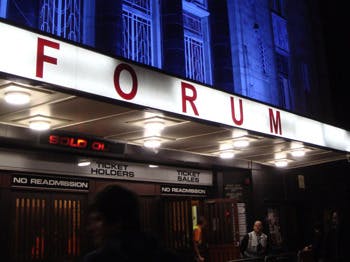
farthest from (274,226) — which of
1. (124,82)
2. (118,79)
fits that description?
(118,79)

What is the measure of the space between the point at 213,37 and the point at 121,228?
41.4 feet

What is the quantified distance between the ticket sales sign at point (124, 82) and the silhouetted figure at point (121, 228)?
3.01 metres

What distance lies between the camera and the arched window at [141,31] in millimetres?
11836

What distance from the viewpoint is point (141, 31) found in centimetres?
1232

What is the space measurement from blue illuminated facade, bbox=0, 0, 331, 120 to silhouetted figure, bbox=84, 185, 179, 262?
7.32m

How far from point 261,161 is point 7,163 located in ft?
25.1

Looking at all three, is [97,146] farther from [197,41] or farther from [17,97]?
[197,41]

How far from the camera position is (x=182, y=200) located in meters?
11.1

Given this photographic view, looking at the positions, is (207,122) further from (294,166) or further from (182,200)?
(294,166)

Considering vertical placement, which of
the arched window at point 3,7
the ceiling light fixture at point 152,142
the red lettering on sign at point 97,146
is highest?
the arched window at point 3,7

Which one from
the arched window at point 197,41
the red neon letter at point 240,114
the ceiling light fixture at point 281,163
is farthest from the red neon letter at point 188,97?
the ceiling light fixture at point 281,163

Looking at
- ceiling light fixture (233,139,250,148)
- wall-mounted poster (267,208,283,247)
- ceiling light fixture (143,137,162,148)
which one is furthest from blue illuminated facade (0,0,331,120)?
wall-mounted poster (267,208,283,247)

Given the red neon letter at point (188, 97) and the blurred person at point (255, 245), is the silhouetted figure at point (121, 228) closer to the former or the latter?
the red neon letter at point (188, 97)

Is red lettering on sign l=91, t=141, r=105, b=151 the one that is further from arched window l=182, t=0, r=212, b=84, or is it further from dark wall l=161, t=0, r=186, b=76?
arched window l=182, t=0, r=212, b=84
